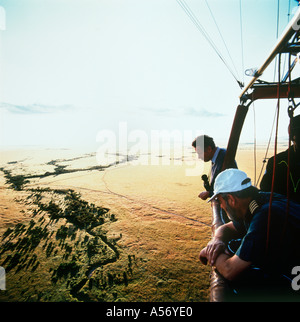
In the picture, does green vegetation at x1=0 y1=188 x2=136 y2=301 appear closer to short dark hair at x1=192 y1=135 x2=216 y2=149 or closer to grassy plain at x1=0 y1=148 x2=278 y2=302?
grassy plain at x1=0 y1=148 x2=278 y2=302

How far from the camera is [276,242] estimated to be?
1.38m

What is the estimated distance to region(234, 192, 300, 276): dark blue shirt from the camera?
1381 millimetres

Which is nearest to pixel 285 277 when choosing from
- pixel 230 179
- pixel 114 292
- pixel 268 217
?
pixel 268 217

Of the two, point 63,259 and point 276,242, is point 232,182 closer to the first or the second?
point 276,242

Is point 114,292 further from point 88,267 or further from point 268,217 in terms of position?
point 268,217

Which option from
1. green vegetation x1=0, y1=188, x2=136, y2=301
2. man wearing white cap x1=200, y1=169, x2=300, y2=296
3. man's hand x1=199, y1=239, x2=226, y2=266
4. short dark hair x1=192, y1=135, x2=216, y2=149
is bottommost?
green vegetation x1=0, y1=188, x2=136, y2=301

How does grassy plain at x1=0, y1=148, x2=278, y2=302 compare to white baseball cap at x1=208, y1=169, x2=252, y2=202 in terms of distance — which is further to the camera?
grassy plain at x1=0, y1=148, x2=278, y2=302

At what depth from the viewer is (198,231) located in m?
4.46

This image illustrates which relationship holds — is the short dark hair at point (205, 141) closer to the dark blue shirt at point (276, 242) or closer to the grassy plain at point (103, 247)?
the grassy plain at point (103, 247)

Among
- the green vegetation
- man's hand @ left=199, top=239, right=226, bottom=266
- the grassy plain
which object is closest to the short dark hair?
the grassy plain

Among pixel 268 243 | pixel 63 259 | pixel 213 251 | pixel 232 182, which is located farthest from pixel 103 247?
pixel 268 243

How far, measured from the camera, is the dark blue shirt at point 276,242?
4.53ft

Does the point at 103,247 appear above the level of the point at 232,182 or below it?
below
